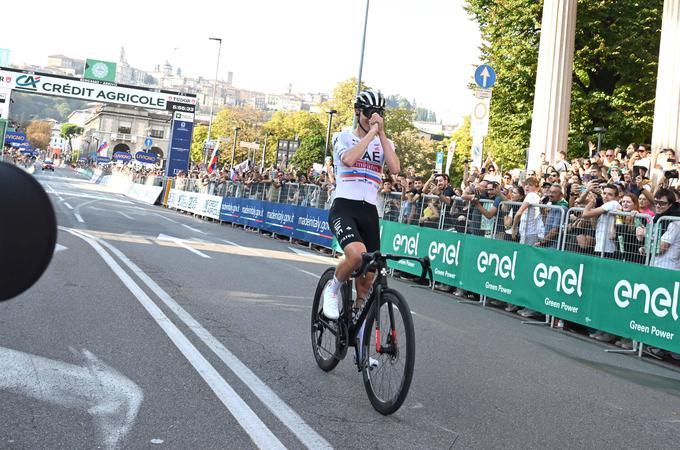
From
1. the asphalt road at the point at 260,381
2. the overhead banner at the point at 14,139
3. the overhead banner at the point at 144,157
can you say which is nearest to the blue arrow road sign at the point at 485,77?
the asphalt road at the point at 260,381

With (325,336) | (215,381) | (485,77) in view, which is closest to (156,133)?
(485,77)

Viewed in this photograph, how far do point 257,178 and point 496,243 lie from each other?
18.3 meters

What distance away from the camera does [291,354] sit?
22.5 feet

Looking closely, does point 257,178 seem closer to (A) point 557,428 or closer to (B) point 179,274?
(B) point 179,274

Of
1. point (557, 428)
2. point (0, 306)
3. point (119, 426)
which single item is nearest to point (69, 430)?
point (119, 426)

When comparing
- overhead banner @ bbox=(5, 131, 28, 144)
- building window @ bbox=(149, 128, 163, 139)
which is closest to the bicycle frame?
overhead banner @ bbox=(5, 131, 28, 144)

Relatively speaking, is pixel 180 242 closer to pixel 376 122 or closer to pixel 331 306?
pixel 331 306

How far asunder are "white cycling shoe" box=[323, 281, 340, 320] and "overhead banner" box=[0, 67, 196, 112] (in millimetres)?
52591

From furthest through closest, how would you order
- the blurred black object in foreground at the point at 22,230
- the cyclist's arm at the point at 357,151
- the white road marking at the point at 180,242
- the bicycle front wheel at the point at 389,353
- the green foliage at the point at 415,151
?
the green foliage at the point at 415,151, the white road marking at the point at 180,242, the cyclist's arm at the point at 357,151, the bicycle front wheel at the point at 389,353, the blurred black object in foreground at the point at 22,230

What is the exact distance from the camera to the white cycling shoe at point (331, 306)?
598 centimetres

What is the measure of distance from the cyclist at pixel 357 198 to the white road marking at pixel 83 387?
1.64 m

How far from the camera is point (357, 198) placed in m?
6.00

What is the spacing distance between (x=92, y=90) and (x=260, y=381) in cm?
5604

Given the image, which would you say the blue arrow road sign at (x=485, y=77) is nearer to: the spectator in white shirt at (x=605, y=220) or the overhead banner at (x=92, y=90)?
the spectator in white shirt at (x=605, y=220)
